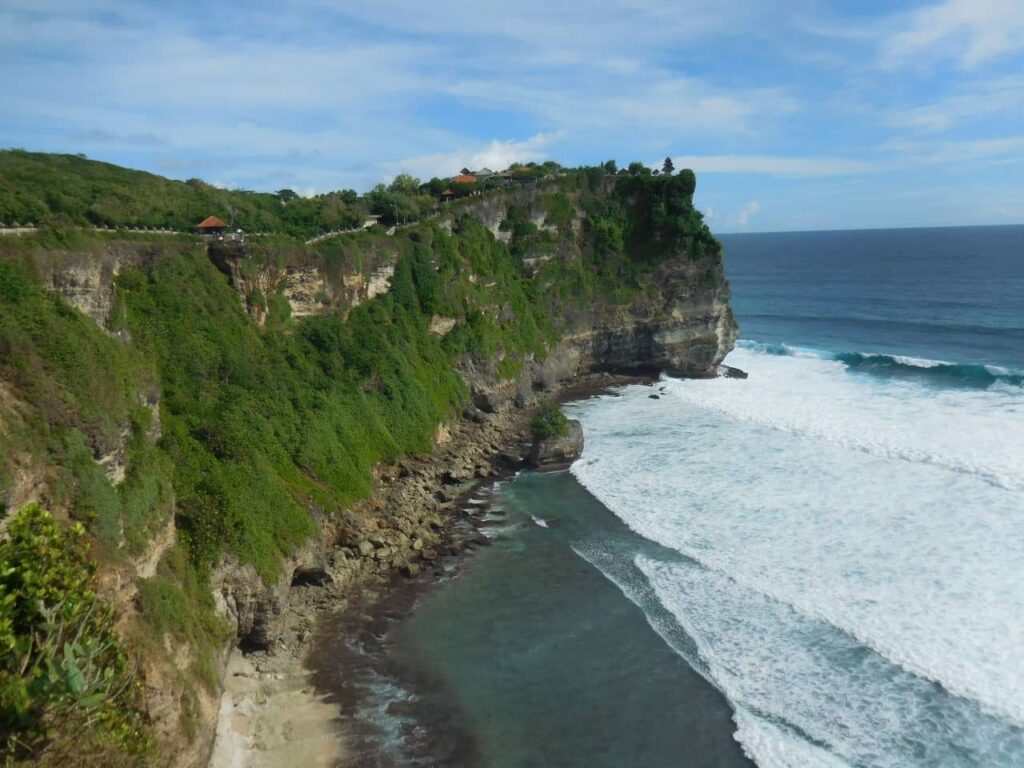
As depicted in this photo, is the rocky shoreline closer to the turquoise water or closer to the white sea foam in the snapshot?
the turquoise water

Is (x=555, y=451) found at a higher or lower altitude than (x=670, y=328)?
lower

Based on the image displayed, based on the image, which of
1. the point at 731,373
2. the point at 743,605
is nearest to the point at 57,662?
the point at 743,605

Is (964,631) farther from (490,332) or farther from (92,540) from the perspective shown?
(490,332)

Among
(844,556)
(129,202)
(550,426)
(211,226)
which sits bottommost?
(844,556)

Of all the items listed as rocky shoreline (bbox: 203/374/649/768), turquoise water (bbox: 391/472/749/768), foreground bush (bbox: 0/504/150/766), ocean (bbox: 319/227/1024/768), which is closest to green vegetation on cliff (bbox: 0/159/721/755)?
foreground bush (bbox: 0/504/150/766)

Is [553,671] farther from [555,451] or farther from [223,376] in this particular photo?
[223,376]

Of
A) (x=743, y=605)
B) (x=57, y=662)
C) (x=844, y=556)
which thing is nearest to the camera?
(x=57, y=662)
